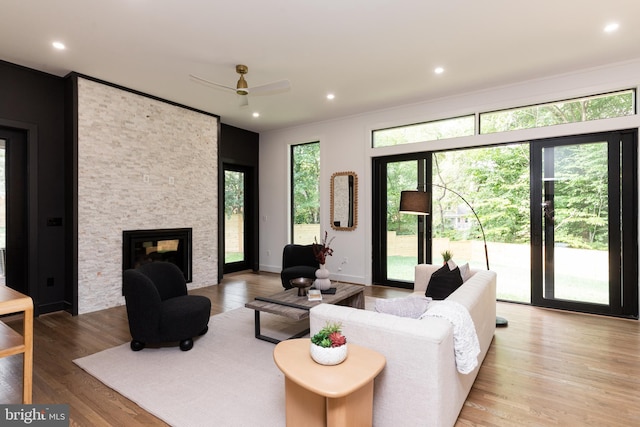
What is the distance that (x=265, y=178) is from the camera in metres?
7.31

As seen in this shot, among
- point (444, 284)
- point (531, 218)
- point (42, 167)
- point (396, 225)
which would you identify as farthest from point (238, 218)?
point (531, 218)

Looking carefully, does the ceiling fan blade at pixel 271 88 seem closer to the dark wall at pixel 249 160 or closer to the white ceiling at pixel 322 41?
the white ceiling at pixel 322 41

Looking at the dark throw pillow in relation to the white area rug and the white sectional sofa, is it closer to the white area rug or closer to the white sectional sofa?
the white sectional sofa

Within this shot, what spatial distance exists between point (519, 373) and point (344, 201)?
13.0 feet

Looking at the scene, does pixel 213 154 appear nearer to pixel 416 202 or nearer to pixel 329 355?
pixel 416 202

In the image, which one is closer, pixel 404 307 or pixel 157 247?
pixel 404 307

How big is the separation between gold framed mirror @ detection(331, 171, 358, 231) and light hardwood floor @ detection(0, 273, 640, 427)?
2.87 metres

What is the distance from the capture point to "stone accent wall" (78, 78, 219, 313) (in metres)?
4.28

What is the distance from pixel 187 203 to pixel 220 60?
258cm

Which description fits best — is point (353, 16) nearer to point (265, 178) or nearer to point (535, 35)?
point (535, 35)

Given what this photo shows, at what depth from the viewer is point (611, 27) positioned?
3164 mm

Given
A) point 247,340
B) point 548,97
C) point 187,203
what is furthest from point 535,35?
point 187,203

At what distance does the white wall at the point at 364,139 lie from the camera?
4.12m

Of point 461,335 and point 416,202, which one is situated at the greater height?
point 416,202
